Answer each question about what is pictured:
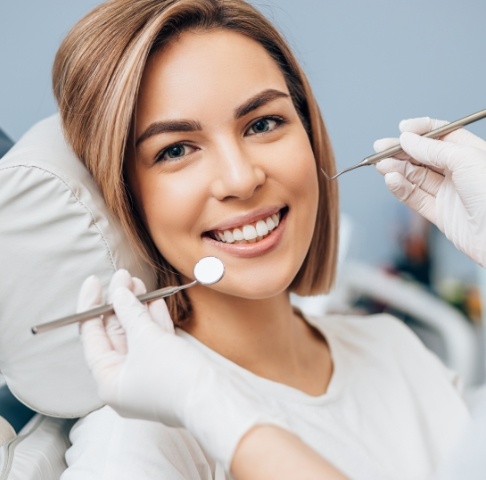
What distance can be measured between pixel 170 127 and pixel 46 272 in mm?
311

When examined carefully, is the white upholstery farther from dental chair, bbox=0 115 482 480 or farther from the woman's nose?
the woman's nose

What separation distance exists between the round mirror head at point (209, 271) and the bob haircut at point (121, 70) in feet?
0.77

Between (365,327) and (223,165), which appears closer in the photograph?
(223,165)

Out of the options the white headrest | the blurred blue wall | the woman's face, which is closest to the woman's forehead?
the woman's face

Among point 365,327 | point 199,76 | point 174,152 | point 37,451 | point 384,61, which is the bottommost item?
point 365,327

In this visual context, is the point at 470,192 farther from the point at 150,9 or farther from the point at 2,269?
the point at 2,269

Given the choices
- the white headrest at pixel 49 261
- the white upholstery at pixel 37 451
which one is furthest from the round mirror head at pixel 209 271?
the white upholstery at pixel 37 451

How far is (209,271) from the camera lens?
101cm

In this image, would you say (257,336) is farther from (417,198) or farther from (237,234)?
(417,198)

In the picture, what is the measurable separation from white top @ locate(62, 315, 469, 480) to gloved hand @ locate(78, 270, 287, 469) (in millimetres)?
163

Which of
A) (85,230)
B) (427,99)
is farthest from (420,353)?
(427,99)

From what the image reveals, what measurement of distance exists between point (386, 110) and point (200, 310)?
132 cm

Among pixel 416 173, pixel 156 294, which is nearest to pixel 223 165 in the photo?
pixel 156 294

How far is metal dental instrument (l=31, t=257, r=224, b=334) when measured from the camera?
843 mm
